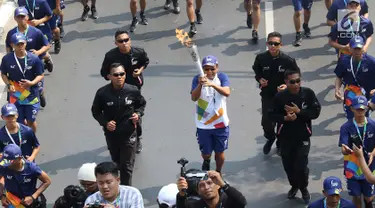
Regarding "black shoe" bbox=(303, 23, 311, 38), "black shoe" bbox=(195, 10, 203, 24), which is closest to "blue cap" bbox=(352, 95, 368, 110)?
"black shoe" bbox=(303, 23, 311, 38)

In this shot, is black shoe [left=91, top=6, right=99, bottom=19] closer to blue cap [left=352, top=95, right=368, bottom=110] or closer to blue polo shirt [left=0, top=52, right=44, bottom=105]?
blue polo shirt [left=0, top=52, right=44, bottom=105]

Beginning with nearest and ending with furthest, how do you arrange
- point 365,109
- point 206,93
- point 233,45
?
1. point 365,109
2. point 206,93
3. point 233,45

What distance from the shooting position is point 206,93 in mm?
10586

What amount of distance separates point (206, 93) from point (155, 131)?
7.37 feet

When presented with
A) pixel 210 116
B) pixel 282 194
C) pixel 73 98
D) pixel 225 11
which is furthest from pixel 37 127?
pixel 225 11

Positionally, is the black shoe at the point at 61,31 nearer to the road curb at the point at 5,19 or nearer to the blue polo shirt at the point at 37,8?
the road curb at the point at 5,19

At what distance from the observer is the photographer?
7512 mm

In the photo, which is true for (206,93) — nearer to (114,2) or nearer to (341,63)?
(341,63)

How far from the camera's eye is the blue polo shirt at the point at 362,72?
37.0 ft

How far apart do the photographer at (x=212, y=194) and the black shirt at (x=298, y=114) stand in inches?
112

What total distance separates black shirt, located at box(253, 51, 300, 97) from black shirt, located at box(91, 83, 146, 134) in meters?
1.92

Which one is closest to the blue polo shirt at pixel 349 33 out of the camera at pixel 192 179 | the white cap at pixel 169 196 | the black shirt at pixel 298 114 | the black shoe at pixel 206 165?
the black shirt at pixel 298 114

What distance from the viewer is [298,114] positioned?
10195 mm

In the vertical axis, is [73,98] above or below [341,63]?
below
